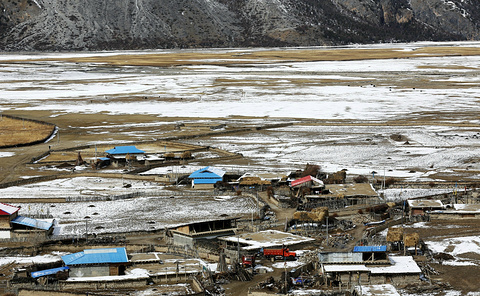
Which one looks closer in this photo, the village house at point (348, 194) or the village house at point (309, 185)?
the village house at point (348, 194)

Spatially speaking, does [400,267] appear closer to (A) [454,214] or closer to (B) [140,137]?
(A) [454,214]

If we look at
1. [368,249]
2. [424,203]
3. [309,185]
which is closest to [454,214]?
[424,203]

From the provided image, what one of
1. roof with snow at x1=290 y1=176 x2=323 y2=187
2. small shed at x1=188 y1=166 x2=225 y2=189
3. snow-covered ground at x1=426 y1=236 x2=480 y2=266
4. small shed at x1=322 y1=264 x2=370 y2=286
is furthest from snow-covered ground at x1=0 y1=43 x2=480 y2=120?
small shed at x1=322 y1=264 x2=370 y2=286

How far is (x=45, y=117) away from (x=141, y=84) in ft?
140

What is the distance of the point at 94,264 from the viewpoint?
32500 millimetres

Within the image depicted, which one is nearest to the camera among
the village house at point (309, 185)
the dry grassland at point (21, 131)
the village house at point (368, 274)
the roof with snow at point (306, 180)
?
the village house at point (368, 274)

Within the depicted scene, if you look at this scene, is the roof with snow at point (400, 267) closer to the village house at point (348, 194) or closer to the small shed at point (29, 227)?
the village house at point (348, 194)

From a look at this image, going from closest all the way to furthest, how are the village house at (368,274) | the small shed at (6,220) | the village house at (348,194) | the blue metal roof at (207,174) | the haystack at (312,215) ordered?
1. the village house at (368,274)
2. the small shed at (6,220)
3. the haystack at (312,215)
4. the village house at (348,194)
5. the blue metal roof at (207,174)

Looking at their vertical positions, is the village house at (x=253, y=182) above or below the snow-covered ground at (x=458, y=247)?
below

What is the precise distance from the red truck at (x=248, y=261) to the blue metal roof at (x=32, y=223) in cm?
1227

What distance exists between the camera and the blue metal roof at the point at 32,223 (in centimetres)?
4078

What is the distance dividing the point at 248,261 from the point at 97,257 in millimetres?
6361

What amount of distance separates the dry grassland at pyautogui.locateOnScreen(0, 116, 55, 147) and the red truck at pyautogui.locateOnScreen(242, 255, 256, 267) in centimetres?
4532

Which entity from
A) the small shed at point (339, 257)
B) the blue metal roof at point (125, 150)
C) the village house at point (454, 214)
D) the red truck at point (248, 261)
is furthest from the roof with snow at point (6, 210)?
the blue metal roof at point (125, 150)
